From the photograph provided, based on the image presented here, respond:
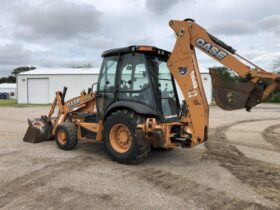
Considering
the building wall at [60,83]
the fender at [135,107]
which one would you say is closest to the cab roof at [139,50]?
the fender at [135,107]

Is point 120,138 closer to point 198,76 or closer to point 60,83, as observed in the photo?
point 198,76

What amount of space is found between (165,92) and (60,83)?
3022 centimetres

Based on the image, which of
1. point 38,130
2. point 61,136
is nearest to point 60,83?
point 38,130

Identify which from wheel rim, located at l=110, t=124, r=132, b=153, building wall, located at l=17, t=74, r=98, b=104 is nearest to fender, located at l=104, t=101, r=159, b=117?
wheel rim, located at l=110, t=124, r=132, b=153

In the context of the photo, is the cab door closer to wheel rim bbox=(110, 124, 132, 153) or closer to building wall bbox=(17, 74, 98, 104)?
wheel rim bbox=(110, 124, 132, 153)

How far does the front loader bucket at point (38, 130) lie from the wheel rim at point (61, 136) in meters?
1.08

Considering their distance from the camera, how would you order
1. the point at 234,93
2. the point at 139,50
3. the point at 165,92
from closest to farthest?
the point at 234,93 < the point at 139,50 < the point at 165,92

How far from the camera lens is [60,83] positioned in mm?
36156

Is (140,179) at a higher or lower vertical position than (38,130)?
lower

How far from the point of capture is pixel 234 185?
18.8ft

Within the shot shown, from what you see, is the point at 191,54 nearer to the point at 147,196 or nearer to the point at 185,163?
the point at 185,163

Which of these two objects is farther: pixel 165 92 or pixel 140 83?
pixel 165 92

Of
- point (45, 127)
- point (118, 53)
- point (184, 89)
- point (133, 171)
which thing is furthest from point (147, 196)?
point (45, 127)

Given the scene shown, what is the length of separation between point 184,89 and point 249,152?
3141 millimetres
